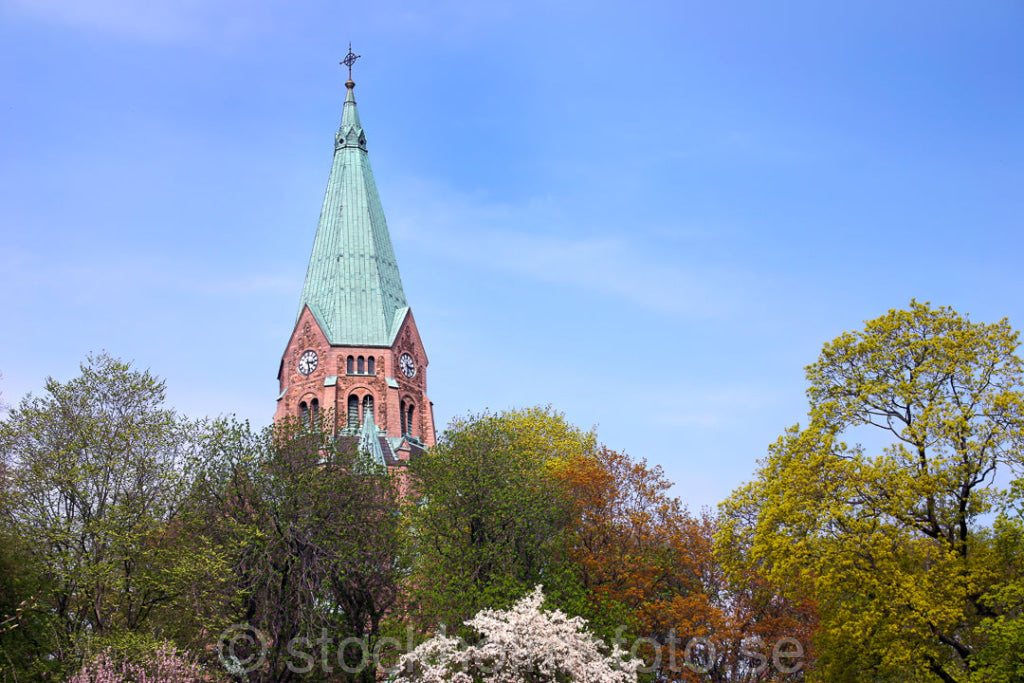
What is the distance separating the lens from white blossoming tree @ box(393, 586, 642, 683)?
98.8 ft

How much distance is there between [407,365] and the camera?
73.2 m

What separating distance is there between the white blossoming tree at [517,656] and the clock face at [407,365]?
138 feet

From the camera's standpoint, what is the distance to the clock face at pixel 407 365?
72.7 m

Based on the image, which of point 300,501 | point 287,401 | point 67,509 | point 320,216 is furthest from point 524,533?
point 320,216

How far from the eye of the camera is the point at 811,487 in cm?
2952

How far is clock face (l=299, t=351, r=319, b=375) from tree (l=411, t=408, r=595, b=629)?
1231 inches

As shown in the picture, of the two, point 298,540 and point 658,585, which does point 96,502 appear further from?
point 658,585

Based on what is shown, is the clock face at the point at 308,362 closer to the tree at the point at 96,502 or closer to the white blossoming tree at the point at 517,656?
the tree at the point at 96,502

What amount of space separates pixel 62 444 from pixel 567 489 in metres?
18.0

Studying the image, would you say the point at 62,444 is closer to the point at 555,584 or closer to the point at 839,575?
the point at 555,584

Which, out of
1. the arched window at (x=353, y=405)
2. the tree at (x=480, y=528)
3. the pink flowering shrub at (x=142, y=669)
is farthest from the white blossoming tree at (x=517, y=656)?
the arched window at (x=353, y=405)

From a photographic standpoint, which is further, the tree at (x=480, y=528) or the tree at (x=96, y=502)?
the tree at (x=480, y=528)

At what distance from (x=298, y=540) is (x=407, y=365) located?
129 feet

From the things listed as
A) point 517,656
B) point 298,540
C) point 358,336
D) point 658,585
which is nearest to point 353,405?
point 358,336
